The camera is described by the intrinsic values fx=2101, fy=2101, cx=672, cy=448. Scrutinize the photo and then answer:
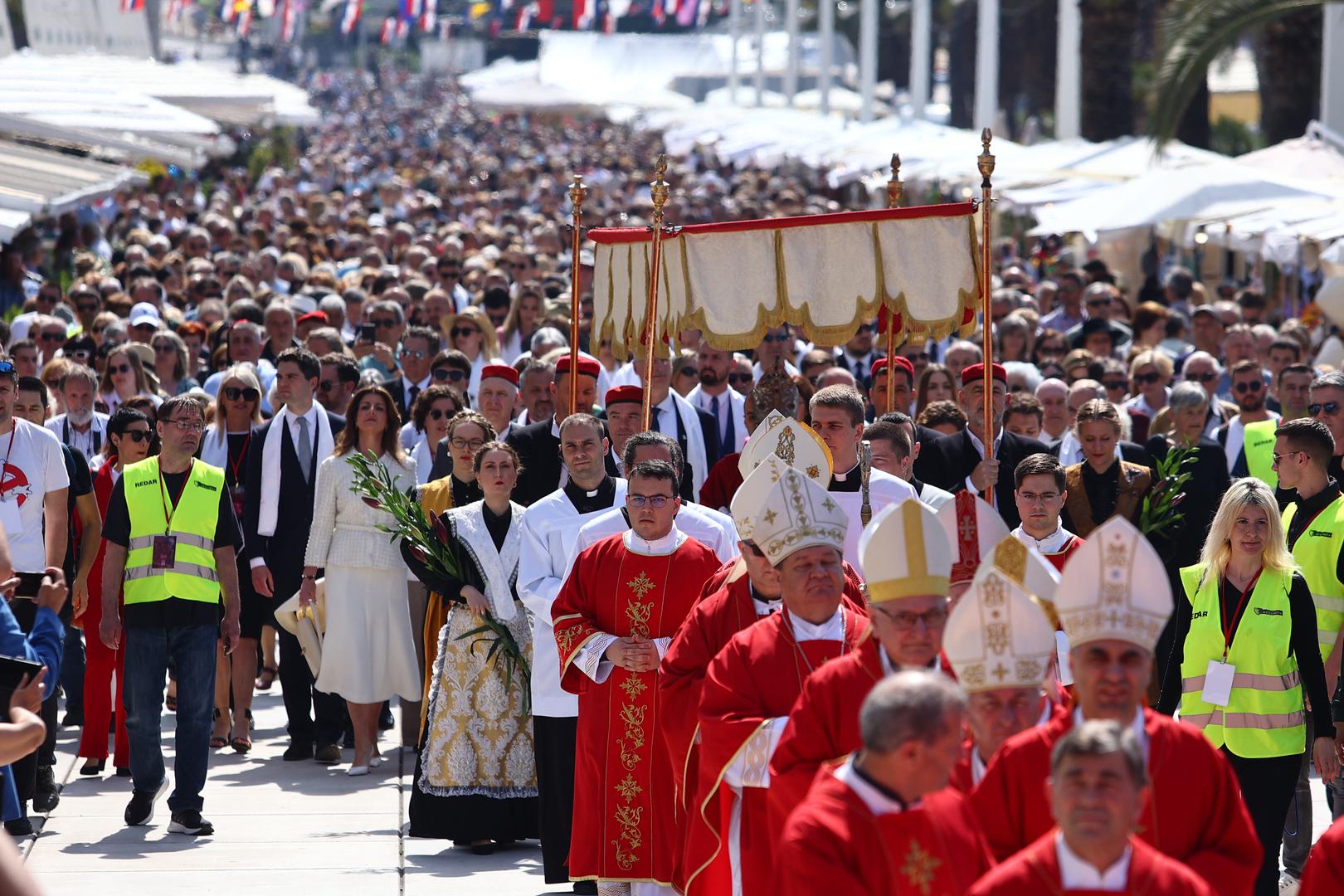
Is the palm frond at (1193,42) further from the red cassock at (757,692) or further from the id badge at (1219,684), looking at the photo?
Result: the red cassock at (757,692)

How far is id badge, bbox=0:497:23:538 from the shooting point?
859 centimetres

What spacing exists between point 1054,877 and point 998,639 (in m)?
0.78

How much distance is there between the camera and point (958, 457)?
9773 millimetres

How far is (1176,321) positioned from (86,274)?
9.52 meters

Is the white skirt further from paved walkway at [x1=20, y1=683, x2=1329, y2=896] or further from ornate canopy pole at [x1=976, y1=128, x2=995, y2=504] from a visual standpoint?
ornate canopy pole at [x1=976, y1=128, x2=995, y2=504]

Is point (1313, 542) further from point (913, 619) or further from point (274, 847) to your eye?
point (274, 847)

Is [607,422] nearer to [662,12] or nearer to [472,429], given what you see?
[472,429]

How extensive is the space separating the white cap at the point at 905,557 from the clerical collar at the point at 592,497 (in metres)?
2.96

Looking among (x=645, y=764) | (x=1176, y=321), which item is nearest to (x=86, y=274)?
(x=1176, y=321)

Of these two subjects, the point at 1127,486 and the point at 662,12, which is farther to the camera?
the point at 662,12

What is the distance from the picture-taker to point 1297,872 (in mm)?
7727

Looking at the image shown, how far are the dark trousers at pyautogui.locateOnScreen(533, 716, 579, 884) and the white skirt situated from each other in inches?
72.9

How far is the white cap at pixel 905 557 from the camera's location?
16.6 ft

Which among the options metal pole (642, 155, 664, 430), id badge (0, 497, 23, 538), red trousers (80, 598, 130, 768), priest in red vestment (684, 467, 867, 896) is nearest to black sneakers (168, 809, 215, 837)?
red trousers (80, 598, 130, 768)
